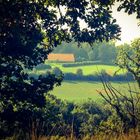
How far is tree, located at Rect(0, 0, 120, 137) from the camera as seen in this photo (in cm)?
1159

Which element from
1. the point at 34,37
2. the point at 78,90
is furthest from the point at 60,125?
the point at 78,90

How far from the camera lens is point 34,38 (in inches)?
498

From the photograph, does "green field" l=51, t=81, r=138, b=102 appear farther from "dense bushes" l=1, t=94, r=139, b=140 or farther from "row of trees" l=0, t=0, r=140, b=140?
"row of trees" l=0, t=0, r=140, b=140

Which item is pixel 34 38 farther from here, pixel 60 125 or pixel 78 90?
pixel 78 90

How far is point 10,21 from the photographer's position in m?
10.5

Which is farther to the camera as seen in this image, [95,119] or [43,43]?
[95,119]

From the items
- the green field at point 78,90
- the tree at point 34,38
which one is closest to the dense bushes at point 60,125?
the tree at point 34,38

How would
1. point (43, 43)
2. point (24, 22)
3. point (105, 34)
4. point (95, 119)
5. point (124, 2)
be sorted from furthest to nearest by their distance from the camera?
point (95, 119) → point (43, 43) → point (105, 34) → point (24, 22) → point (124, 2)

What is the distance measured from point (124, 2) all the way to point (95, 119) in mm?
63735

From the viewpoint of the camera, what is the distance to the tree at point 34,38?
11.6 metres

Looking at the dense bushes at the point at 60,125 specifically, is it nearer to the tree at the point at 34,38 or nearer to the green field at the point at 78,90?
the tree at the point at 34,38

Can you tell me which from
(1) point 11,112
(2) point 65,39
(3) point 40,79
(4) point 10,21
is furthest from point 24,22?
(1) point 11,112

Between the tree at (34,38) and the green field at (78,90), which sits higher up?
the tree at (34,38)

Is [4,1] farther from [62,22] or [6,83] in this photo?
[6,83]
